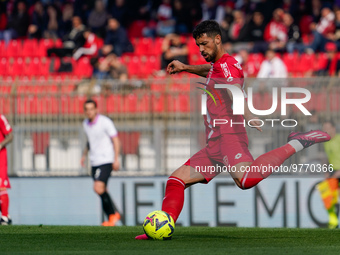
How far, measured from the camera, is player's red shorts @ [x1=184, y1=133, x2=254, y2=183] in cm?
680

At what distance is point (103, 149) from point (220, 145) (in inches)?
188

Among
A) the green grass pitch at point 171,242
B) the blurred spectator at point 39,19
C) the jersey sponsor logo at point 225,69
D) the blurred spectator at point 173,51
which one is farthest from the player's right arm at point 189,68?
the blurred spectator at point 39,19

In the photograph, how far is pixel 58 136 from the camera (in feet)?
42.6

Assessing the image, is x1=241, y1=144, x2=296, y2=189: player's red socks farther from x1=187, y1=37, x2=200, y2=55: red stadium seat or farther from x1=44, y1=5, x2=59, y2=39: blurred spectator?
x1=44, y1=5, x2=59, y2=39: blurred spectator

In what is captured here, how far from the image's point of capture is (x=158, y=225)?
6.82 meters

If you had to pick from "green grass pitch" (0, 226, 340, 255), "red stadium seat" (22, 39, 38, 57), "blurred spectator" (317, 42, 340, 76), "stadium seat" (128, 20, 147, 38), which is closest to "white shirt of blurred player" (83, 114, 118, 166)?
"green grass pitch" (0, 226, 340, 255)

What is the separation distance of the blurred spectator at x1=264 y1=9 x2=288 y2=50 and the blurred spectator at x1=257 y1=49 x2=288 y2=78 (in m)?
1.73

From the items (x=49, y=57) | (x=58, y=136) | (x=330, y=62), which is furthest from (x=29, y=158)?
(x=330, y=62)

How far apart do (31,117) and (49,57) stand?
5.10 metres

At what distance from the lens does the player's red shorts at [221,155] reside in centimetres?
680

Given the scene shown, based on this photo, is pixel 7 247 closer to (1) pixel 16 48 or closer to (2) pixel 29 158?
(2) pixel 29 158

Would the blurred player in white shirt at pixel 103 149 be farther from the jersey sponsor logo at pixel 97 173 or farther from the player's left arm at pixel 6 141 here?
the player's left arm at pixel 6 141

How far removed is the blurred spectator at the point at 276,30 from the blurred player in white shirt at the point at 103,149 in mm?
6497

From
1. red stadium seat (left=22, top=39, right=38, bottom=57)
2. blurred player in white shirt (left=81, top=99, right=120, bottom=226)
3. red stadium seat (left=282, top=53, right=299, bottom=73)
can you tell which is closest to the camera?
blurred player in white shirt (left=81, top=99, right=120, bottom=226)
